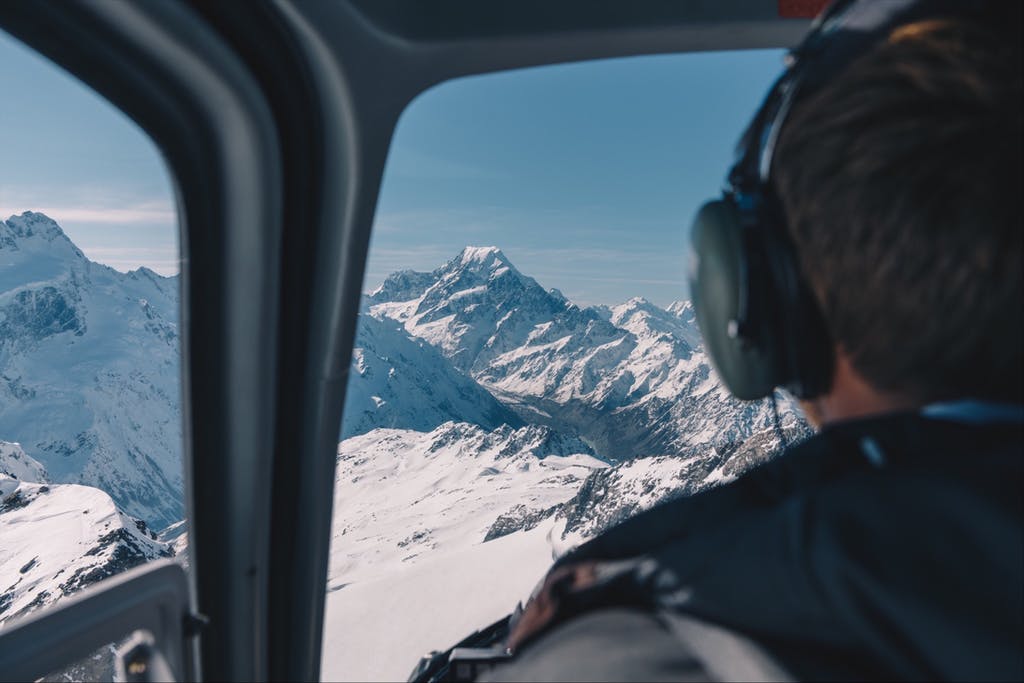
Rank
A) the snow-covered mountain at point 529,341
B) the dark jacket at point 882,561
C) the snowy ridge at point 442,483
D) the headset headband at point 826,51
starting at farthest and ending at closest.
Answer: the snow-covered mountain at point 529,341, the snowy ridge at point 442,483, the headset headband at point 826,51, the dark jacket at point 882,561

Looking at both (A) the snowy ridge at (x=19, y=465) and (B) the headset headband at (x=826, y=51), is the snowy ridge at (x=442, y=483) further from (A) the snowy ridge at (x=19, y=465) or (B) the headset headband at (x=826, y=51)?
(B) the headset headband at (x=826, y=51)

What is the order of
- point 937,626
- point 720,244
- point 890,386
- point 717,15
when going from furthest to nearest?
point 717,15
point 720,244
point 890,386
point 937,626

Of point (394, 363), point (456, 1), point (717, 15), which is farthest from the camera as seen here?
point (394, 363)

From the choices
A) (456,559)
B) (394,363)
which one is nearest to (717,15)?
(456,559)

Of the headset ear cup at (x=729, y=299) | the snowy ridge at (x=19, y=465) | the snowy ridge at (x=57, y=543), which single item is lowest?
the snowy ridge at (x=57, y=543)

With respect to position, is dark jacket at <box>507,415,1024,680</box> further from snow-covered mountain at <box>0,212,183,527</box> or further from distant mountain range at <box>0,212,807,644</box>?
snow-covered mountain at <box>0,212,183,527</box>

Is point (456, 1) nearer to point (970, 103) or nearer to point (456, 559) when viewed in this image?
point (970, 103)

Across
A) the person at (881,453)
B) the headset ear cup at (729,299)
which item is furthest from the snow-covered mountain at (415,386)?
the person at (881,453)

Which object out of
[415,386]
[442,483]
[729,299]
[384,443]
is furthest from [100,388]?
[415,386]
